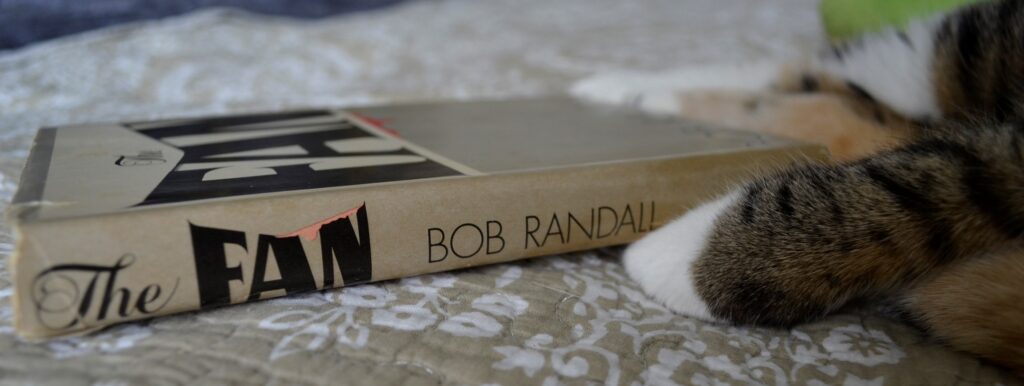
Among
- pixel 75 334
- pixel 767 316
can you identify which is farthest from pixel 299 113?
pixel 767 316

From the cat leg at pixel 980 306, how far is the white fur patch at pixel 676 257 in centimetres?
12

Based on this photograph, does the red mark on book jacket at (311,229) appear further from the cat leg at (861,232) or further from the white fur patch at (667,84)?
the white fur patch at (667,84)

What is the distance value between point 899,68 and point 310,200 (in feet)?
1.96

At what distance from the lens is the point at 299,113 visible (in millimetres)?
649

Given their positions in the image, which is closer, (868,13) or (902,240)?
(902,240)

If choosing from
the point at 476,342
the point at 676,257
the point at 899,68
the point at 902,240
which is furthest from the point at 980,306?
the point at 899,68

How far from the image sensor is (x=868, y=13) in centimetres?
90

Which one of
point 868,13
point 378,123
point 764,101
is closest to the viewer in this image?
point 378,123

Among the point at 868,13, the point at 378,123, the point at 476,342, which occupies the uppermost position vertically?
the point at 868,13

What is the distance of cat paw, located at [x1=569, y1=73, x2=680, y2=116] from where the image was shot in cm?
71

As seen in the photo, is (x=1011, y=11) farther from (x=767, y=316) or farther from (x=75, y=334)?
(x=75, y=334)

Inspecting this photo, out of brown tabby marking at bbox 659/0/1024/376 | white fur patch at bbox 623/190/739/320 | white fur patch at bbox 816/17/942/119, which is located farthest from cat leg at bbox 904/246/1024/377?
white fur patch at bbox 816/17/942/119

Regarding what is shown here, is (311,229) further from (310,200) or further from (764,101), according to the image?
(764,101)

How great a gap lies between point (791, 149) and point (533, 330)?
0.91 feet
